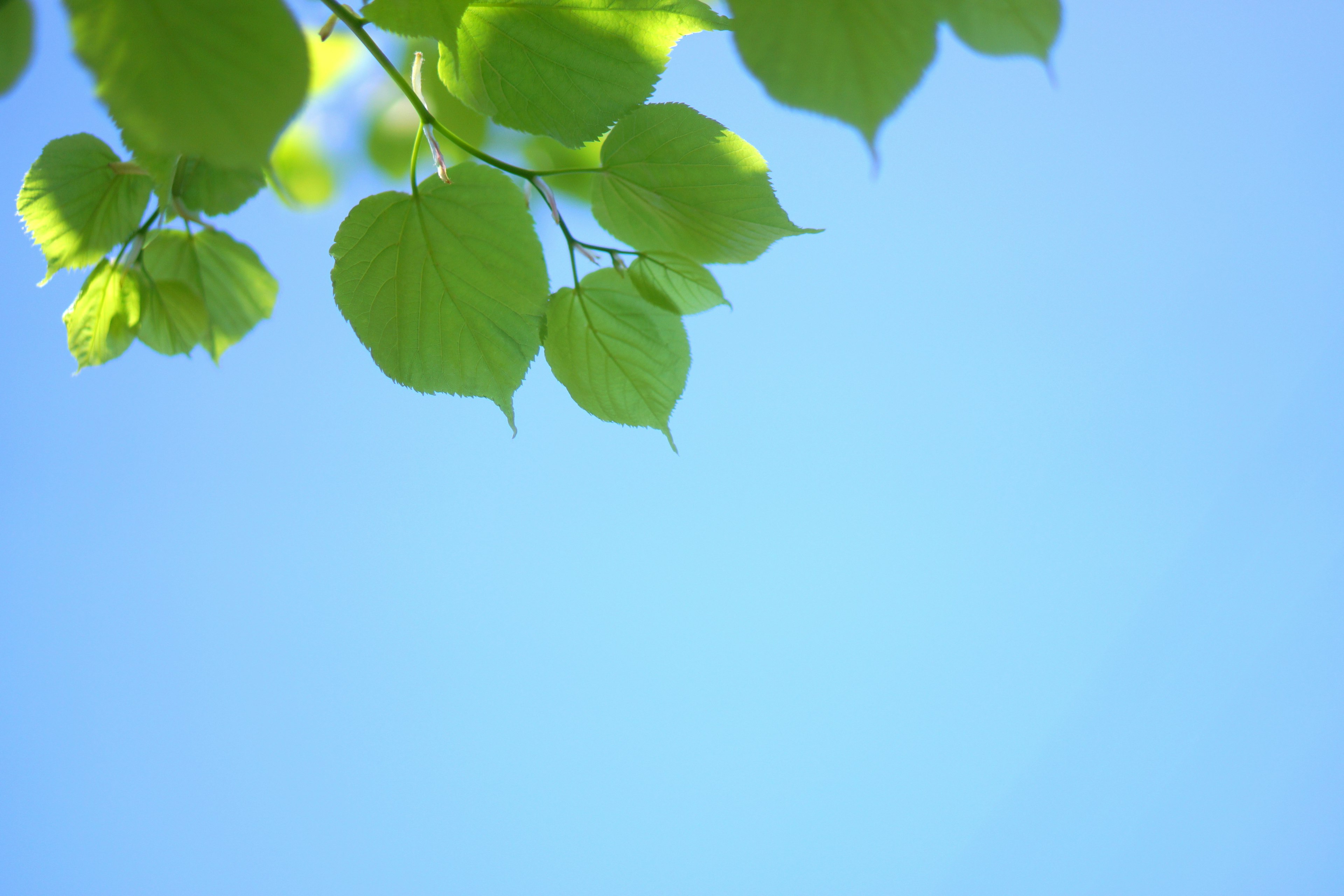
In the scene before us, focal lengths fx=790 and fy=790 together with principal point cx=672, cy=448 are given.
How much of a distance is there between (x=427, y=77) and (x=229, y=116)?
0.13 m

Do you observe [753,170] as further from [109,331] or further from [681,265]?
[109,331]

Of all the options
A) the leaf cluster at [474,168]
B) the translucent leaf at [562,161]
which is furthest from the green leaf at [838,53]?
the translucent leaf at [562,161]

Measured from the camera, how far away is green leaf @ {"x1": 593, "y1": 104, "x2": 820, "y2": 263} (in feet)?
0.45

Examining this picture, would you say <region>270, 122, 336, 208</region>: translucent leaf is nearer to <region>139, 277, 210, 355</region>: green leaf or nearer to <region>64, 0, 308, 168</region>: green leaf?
<region>139, 277, 210, 355</region>: green leaf

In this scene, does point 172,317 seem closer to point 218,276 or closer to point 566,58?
point 218,276

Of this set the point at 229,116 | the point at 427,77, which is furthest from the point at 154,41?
the point at 427,77

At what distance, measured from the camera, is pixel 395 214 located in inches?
5.6

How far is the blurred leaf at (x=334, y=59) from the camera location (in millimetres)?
222

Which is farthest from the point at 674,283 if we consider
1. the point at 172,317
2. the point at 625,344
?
the point at 172,317

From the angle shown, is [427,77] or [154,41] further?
[427,77]

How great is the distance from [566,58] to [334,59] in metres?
0.14

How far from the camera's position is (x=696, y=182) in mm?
143

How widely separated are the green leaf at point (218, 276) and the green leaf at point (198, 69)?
148 mm

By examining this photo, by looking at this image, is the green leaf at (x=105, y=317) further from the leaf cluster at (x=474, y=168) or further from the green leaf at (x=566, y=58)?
the green leaf at (x=566, y=58)
